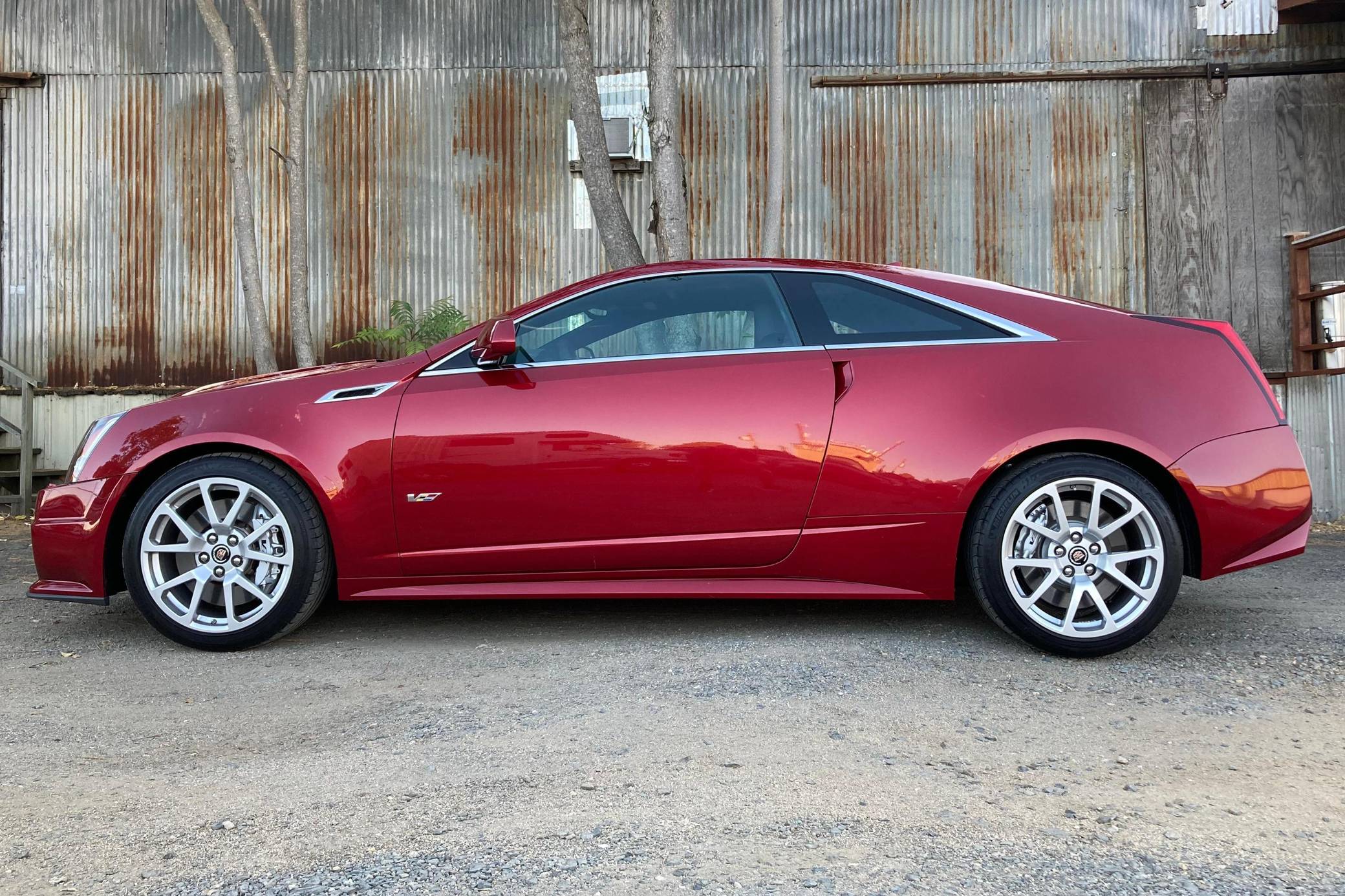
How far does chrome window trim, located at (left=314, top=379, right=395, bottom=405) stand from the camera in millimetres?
3852

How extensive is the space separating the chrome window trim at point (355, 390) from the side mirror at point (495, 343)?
0.35 metres

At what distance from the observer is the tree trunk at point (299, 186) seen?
8.41 m

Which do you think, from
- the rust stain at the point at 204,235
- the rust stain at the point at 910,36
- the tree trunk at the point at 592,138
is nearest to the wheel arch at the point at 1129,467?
the tree trunk at the point at 592,138

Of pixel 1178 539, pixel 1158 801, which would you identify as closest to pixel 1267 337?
pixel 1178 539

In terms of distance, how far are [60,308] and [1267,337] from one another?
452 inches

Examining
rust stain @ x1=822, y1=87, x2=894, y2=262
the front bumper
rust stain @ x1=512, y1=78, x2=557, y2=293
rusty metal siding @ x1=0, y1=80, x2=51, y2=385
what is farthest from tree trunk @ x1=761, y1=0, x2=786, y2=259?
rusty metal siding @ x1=0, y1=80, x2=51, y2=385

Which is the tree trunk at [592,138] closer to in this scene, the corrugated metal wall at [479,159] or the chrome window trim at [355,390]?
the corrugated metal wall at [479,159]

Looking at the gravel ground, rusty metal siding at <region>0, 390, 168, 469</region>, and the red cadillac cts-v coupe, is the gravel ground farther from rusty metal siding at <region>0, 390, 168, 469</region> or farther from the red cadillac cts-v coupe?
rusty metal siding at <region>0, 390, 168, 469</region>

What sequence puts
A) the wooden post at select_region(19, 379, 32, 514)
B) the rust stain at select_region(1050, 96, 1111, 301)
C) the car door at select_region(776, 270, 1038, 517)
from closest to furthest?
the car door at select_region(776, 270, 1038, 517) → the wooden post at select_region(19, 379, 32, 514) → the rust stain at select_region(1050, 96, 1111, 301)

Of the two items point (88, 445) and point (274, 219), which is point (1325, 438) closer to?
point (88, 445)

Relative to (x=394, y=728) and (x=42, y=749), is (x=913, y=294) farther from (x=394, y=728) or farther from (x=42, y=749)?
(x=42, y=749)

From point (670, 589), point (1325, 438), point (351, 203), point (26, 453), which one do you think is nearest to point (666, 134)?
point (351, 203)

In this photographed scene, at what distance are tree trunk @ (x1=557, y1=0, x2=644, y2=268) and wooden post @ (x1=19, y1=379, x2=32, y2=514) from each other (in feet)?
19.2

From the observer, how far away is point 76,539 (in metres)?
3.89
